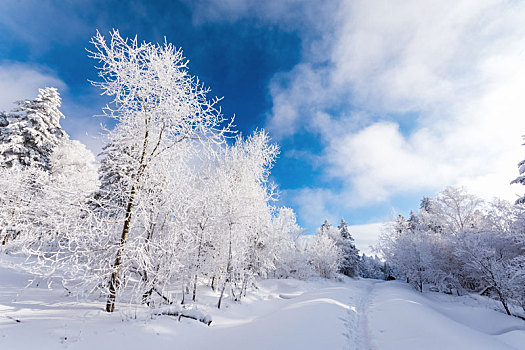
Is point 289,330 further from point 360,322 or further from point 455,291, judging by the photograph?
point 455,291

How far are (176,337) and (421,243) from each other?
30.1 metres

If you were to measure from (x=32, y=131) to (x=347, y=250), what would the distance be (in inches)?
2161

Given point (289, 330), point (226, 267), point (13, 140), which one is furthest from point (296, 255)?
point (13, 140)

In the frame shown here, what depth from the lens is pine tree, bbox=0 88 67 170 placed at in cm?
1975

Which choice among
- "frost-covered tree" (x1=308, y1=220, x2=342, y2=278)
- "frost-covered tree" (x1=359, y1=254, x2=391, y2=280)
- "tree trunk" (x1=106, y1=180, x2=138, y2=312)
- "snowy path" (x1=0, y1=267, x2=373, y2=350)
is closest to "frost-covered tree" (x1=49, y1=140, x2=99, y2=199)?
"snowy path" (x1=0, y1=267, x2=373, y2=350)

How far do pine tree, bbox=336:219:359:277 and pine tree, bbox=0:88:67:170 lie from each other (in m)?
50.0

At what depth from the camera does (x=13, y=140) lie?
64.5ft

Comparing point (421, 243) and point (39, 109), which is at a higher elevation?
point (39, 109)

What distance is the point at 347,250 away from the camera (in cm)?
4978

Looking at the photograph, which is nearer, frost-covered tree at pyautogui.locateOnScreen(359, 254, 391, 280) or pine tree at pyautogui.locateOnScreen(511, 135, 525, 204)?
pine tree at pyautogui.locateOnScreen(511, 135, 525, 204)

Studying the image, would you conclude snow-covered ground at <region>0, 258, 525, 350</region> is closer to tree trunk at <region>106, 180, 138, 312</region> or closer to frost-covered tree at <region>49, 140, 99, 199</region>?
tree trunk at <region>106, 180, 138, 312</region>

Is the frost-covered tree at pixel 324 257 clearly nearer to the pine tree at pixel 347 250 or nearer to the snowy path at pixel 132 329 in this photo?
the pine tree at pixel 347 250

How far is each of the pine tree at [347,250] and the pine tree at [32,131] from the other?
49963 millimetres

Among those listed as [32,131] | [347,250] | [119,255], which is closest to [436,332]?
[119,255]
